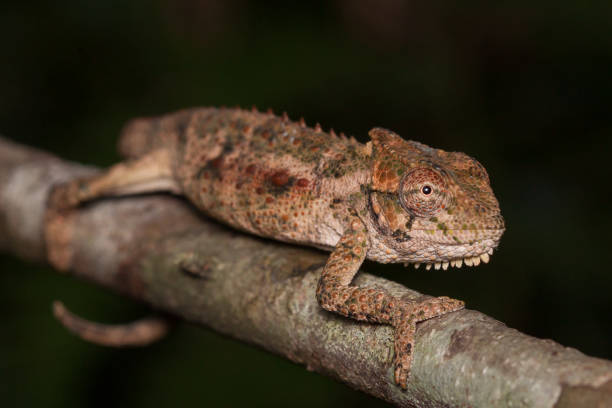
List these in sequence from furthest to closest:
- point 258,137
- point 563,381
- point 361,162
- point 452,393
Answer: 1. point 258,137
2. point 361,162
3. point 452,393
4. point 563,381

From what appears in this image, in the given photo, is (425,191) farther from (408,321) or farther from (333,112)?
(333,112)

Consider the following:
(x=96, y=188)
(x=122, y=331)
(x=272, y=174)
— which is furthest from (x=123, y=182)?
(x=272, y=174)

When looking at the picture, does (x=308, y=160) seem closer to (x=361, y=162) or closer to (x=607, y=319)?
(x=361, y=162)

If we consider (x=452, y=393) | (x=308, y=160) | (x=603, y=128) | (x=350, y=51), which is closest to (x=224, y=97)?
(x=350, y=51)

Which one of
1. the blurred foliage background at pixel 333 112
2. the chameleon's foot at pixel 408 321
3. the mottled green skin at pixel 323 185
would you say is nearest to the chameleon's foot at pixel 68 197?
the mottled green skin at pixel 323 185

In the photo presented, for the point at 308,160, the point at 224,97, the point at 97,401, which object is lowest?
the point at 97,401

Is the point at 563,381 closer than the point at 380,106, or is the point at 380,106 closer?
the point at 563,381

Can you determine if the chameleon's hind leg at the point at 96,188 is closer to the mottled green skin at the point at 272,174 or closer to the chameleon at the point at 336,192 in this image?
the chameleon at the point at 336,192
